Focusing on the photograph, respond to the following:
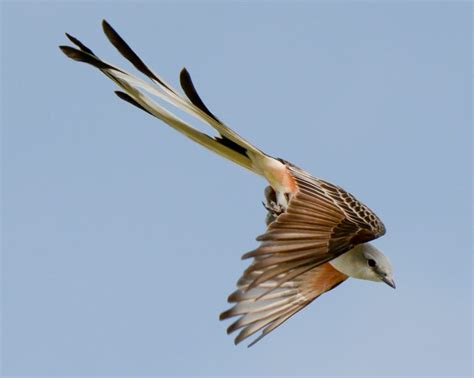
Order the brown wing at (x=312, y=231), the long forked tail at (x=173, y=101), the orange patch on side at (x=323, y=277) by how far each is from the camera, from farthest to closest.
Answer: the orange patch on side at (x=323, y=277) → the long forked tail at (x=173, y=101) → the brown wing at (x=312, y=231)

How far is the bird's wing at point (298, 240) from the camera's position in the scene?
6480mm

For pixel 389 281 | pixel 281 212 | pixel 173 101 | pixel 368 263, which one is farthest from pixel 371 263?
pixel 173 101

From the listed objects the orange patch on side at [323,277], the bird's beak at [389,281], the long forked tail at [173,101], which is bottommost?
the bird's beak at [389,281]

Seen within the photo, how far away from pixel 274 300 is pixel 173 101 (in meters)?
1.57

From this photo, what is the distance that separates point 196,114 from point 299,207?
3.52 ft

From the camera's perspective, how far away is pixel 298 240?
6645 millimetres

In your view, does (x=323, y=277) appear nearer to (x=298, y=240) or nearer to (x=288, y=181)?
(x=288, y=181)

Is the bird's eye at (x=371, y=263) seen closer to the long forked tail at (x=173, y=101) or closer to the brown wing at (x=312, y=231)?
the brown wing at (x=312, y=231)

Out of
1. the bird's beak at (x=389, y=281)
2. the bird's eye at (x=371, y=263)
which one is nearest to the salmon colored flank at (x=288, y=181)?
the bird's eye at (x=371, y=263)

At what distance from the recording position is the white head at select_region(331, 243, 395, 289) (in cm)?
755

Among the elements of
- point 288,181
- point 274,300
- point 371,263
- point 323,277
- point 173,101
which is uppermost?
point 173,101

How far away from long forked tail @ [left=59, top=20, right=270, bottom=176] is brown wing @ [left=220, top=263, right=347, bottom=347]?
2.95ft

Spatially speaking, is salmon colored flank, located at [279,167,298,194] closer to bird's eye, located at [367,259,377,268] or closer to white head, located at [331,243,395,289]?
white head, located at [331,243,395,289]

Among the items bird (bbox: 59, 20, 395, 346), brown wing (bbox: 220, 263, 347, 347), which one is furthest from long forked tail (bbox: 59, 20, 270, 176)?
brown wing (bbox: 220, 263, 347, 347)
